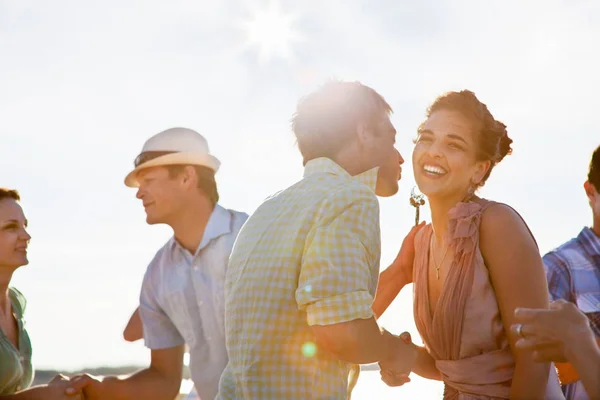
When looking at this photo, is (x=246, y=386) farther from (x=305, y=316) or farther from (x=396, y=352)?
(x=396, y=352)

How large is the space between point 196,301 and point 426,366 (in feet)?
6.23

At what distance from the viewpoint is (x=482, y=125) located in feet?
13.3

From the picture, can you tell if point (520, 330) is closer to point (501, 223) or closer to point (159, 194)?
point (501, 223)

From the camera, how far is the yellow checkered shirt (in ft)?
9.77

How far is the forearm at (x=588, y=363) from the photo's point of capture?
2.66 meters

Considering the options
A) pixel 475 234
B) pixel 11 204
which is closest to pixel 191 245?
pixel 11 204

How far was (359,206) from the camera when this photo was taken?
3086mm

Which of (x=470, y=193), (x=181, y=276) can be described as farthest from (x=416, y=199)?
(x=181, y=276)

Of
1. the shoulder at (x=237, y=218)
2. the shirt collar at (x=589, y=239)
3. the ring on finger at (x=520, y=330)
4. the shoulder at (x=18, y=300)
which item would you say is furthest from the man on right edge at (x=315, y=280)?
the shoulder at (x=18, y=300)

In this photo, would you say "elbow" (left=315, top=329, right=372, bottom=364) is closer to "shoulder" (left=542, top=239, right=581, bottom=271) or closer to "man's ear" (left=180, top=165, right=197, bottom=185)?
"shoulder" (left=542, top=239, right=581, bottom=271)

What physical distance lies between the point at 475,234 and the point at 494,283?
0.80ft

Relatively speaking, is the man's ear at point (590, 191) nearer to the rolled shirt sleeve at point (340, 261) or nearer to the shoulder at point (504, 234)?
the shoulder at point (504, 234)

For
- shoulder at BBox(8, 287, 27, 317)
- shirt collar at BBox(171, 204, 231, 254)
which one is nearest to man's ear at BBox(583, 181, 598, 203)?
shirt collar at BBox(171, 204, 231, 254)

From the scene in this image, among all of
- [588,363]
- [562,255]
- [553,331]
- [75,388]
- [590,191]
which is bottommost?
[588,363]
